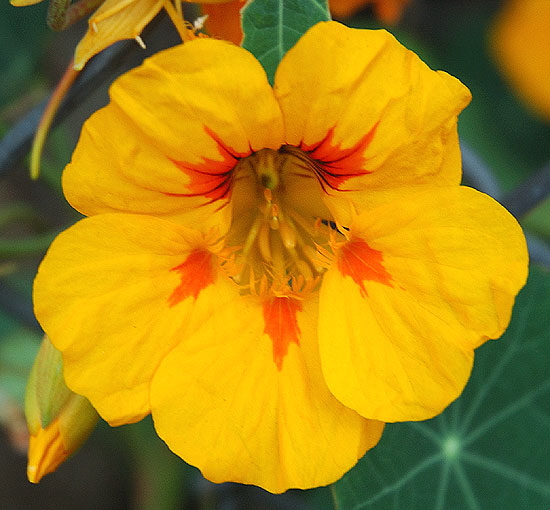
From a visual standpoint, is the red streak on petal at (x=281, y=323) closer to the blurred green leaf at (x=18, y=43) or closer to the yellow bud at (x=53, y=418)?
the yellow bud at (x=53, y=418)

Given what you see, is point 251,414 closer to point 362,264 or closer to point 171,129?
point 362,264

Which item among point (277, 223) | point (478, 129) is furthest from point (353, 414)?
point (478, 129)

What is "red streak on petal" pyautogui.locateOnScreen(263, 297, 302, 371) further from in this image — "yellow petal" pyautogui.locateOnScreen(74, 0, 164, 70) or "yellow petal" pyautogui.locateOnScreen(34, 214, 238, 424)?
"yellow petal" pyautogui.locateOnScreen(74, 0, 164, 70)

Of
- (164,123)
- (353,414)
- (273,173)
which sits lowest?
(353,414)

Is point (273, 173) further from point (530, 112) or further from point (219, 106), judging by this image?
point (530, 112)

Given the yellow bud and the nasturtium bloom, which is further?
the yellow bud

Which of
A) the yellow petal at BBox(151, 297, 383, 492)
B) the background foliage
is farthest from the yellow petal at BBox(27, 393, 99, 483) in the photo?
the background foliage

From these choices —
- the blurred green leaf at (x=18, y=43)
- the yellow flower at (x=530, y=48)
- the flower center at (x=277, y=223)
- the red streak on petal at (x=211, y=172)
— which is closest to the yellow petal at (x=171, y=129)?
the red streak on petal at (x=211, y=172)
